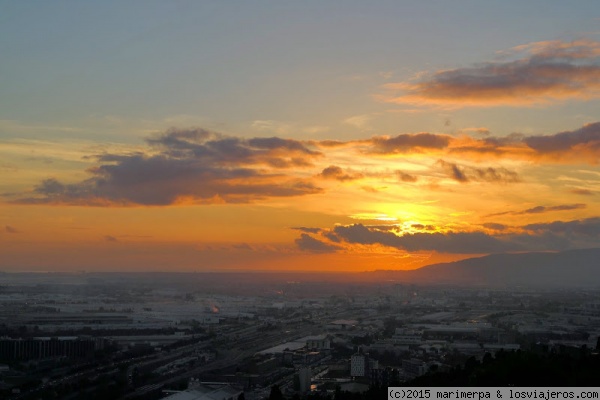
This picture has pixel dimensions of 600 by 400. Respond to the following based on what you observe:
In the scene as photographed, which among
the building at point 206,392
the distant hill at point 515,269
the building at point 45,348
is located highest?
the distant hill at point 515,269

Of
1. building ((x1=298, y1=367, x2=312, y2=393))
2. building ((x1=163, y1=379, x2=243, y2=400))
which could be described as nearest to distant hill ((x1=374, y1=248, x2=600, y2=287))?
building ((x1=298, y1=367, x2=312, y2=393))

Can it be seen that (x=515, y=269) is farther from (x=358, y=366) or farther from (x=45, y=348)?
(x=358, y=366)

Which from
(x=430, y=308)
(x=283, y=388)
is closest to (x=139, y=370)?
(x=283, y=388)

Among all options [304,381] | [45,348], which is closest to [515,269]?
[45,348]

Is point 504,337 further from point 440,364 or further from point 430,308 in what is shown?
point 430,308

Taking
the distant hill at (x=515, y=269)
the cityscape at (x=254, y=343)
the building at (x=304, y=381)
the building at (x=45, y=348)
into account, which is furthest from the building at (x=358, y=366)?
the distant hill at (x=515, y=269)

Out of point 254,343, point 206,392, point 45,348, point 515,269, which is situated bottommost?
point 206,392

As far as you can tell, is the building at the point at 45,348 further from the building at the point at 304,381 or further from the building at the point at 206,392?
the building at the point at 304,381

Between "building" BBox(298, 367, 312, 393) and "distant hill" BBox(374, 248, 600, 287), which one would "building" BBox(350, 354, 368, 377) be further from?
"distant hill" BBox(374, 248, 600, 287)

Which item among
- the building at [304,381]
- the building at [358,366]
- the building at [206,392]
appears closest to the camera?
the building at [206,392]
